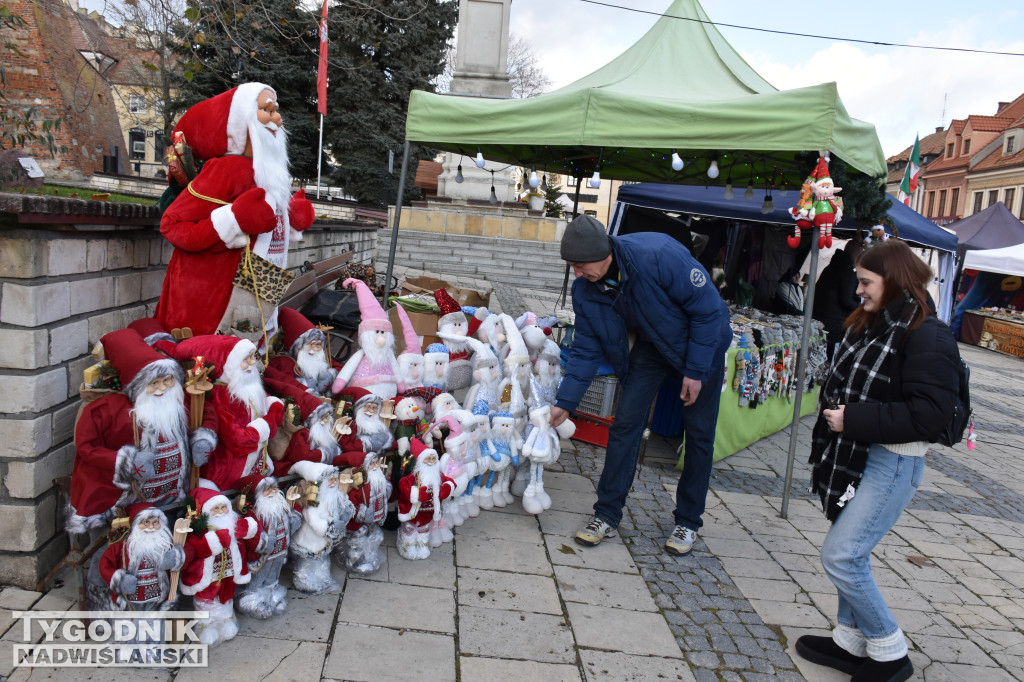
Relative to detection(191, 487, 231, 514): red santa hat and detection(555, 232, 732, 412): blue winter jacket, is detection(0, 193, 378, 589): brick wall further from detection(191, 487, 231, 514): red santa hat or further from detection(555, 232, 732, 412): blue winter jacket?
detection(555, 232, 732, 412): blue winter jacket

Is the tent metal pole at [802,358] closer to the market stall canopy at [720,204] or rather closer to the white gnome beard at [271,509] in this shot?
the market stall canopy at [720,204]

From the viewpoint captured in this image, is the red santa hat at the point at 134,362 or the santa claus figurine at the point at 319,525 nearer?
the red santa hat at the point at 134,362

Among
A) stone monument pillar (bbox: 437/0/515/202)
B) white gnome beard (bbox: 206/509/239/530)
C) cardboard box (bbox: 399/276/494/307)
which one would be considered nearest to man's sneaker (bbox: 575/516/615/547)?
white gnome beard (bbox: 206/509/239/530)

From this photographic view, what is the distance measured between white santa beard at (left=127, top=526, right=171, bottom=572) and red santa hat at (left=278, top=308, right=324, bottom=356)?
139 cm

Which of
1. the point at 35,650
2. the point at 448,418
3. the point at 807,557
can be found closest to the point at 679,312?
the point at 448,418

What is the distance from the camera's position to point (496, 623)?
2.98m

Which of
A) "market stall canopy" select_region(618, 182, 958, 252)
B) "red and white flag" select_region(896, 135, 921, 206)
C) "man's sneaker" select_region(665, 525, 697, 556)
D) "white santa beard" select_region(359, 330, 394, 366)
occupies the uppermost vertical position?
"red and white flag" select_region(896, 135, 921, 206)

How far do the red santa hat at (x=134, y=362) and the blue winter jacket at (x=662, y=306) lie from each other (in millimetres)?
2055

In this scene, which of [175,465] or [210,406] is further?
[210,406]

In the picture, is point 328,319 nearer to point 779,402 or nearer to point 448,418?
point 448,418

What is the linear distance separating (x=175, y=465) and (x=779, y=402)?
18.9 feet

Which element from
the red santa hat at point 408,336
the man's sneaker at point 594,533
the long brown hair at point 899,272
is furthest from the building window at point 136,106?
the long brown hair at point 899,272

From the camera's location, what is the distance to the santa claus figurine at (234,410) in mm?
2771

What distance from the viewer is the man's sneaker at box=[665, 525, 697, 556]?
12.6 feet
